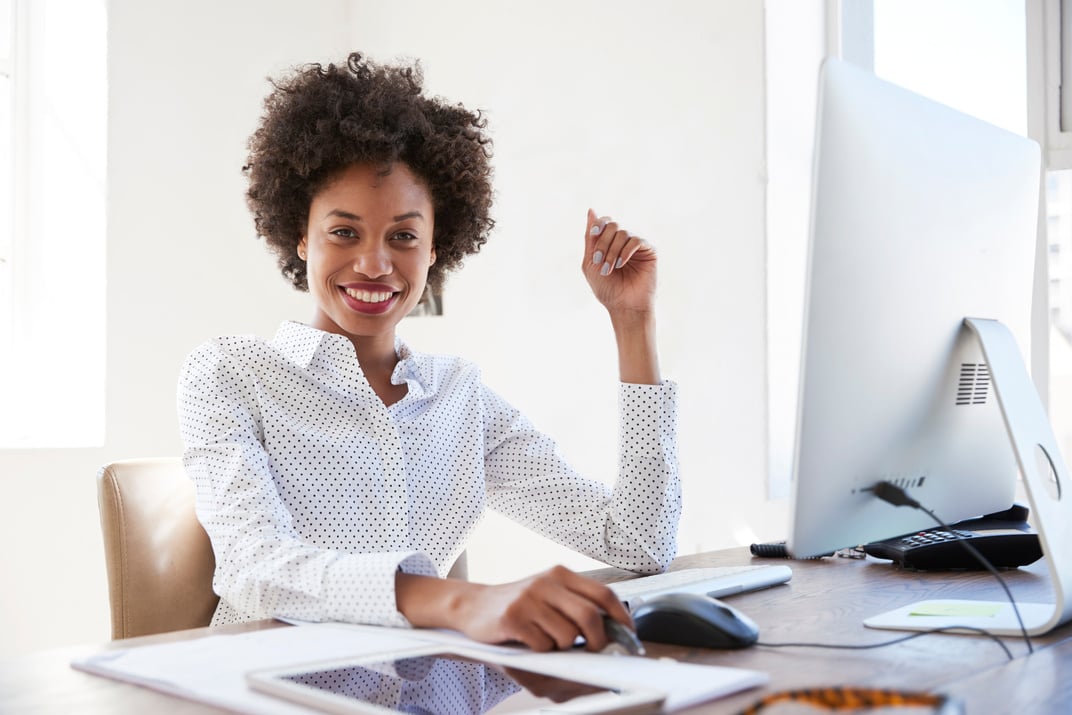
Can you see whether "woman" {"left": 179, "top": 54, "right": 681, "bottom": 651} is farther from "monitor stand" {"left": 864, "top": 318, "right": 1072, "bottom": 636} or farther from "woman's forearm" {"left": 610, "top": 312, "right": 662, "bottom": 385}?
"monitor stand" {"left": 864, "top": 318, "right": 1072, "bottom": 636}

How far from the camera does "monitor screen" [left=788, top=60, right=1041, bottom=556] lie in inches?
30.9

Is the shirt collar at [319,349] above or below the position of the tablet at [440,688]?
above

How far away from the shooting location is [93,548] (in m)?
2.69

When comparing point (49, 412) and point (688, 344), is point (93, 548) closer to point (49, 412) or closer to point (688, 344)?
point (49, 412)

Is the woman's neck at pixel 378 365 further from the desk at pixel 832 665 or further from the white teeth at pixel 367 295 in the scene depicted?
the desk at pixel 832 665

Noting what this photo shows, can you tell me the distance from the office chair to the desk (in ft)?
1.04

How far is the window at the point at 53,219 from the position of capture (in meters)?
2.75

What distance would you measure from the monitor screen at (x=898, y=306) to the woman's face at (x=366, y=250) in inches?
29.2

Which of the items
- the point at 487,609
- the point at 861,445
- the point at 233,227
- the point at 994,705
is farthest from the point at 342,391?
the point at 233,227

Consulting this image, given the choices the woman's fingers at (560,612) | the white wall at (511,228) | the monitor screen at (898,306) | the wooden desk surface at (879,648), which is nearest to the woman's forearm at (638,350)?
the wooden desk surface at (879,648)

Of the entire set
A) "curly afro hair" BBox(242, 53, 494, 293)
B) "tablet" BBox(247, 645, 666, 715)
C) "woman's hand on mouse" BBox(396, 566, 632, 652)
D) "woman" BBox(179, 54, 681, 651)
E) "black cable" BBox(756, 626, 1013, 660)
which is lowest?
"black cable" BBox(756, 626, 1013, 660)

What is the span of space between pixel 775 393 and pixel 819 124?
1759mm

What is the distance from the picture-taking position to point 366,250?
1404 millimetres

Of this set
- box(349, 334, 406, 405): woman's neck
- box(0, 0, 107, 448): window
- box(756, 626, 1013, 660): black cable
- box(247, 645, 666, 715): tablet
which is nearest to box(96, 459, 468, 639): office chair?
box(349, 334, 406, 405): woman's neck
